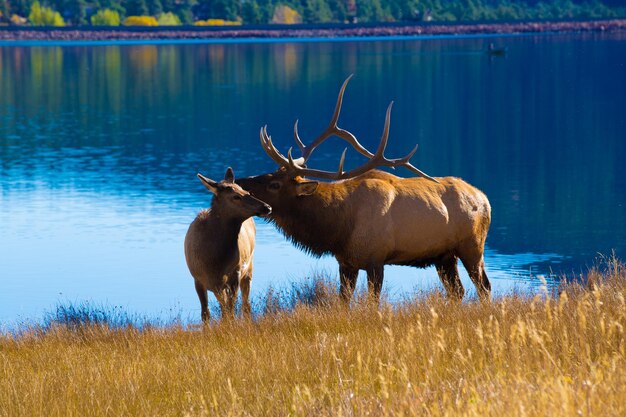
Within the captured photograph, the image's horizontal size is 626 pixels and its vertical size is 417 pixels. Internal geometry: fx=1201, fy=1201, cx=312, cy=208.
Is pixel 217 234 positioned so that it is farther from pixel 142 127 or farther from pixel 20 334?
pixel 142 127

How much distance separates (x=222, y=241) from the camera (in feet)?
35.3

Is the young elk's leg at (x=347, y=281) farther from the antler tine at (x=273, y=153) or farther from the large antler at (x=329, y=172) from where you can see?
the antler tine at (x=273, y=153)

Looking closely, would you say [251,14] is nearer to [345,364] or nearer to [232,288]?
[232,288]

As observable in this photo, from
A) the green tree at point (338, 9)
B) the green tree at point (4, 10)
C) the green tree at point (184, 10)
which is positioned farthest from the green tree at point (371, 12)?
the green tree at point (4, 10)

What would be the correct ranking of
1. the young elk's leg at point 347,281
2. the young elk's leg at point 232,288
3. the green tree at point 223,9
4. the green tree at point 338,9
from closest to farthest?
the young elk's leg at point 232,288 < the young elk's leg at point 347,281 < the green tree at point 223,9 < the green tree at point 338,9

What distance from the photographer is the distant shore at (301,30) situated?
147 m

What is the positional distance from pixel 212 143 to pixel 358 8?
13913 cm

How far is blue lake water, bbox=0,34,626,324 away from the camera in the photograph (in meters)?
18.3

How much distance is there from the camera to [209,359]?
27.7 ft

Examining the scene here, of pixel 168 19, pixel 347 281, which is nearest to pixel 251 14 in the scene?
pixel 168 19

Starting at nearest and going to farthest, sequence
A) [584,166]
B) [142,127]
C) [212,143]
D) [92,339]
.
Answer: [92,339], [584,166], [212,143], [142,127]

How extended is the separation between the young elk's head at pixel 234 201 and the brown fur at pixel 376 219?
406 mm

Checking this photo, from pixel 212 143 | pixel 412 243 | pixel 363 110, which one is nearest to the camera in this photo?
pixel 412 243

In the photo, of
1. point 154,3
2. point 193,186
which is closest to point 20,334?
point 193,186
